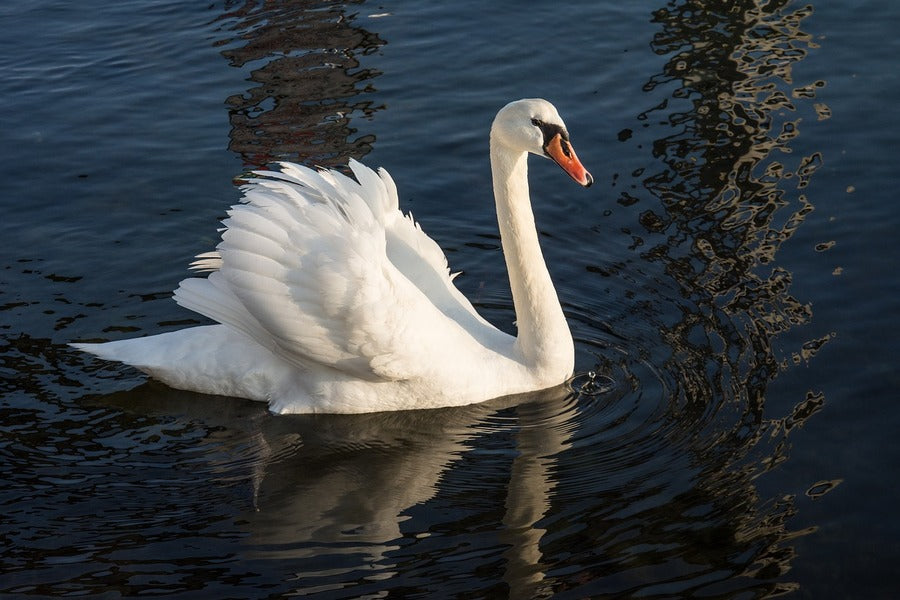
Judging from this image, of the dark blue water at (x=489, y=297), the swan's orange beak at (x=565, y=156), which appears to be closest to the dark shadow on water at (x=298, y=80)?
the dark blue water at (x=489, y=297)

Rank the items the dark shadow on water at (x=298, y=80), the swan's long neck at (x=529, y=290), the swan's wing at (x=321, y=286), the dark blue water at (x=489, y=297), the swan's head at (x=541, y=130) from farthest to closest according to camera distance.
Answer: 1. the dark shadow on water at (x=298, y=80)
2. the swan's long neck at (x=529, y=290)
3. the swan's head at (x=541, y=130)
4. the swan's wing at (x=321, y=286)
5. the dark blue water at (x=489, y=297)

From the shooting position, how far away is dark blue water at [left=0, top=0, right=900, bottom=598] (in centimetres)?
677

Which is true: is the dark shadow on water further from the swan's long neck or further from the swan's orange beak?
the swan's orange beak

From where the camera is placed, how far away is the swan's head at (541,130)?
7832mm

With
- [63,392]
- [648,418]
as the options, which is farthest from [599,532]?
[63,392]

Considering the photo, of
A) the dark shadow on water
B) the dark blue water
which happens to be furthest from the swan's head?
the dark shadow on water

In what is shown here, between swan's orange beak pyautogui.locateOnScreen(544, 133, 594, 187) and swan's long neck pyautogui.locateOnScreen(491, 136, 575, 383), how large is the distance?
14.0 inches

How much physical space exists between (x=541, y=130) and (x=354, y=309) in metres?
1.56

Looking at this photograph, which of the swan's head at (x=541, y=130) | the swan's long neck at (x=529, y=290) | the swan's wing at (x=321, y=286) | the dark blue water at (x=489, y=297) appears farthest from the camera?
the swan's long neck at (x=529, y=290)

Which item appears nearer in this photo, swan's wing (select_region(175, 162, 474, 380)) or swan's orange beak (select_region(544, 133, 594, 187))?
swan's wing (select_region(175, 162, 474, 380))

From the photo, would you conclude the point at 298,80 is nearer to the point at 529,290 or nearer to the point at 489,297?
the point at 489,297

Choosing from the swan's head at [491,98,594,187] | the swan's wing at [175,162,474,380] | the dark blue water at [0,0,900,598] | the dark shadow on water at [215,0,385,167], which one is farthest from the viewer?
the dark shadow on water at [215,0,385,167]

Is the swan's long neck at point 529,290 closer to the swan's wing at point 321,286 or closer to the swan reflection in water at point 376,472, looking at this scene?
the swan reflection in water at point 376,472

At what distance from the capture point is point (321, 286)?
7.71 meters
